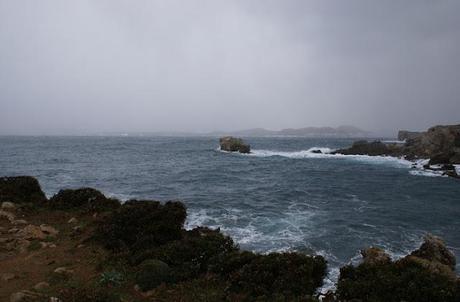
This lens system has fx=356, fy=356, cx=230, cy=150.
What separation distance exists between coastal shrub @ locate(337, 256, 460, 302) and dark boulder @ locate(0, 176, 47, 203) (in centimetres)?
1798

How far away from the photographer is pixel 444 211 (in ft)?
92.6

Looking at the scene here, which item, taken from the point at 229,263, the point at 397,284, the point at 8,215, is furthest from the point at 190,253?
the point at 8,215

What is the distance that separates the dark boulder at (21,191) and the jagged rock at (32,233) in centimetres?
561

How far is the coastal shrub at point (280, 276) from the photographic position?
10258mm

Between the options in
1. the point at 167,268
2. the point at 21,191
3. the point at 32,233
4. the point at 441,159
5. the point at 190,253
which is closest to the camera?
the point at 167,268

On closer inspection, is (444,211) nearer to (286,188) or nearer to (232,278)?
(286,188)

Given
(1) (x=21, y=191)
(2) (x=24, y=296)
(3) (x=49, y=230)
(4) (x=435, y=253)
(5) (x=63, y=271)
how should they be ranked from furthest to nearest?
1. (1) (x=21, y=191)
2. (3) (x=49, y=230)
3. (4) (x=435, y=253)
4. (5) (x=63, y=271)
5. (2) (x=24, y=296)

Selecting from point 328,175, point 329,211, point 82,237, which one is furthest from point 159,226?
point 328,175

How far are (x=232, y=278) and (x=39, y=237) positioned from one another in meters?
9.27

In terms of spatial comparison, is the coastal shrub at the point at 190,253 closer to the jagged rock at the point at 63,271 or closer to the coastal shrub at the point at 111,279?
the coastal shrub at the point at 111,279

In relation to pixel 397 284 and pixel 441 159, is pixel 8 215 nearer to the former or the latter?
pixel 397 284

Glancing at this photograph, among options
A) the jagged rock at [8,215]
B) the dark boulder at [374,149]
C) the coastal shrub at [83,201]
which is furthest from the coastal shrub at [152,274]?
the dark boulder at [374,149]

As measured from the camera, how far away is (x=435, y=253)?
51.6 ft

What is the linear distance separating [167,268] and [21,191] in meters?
14.6
